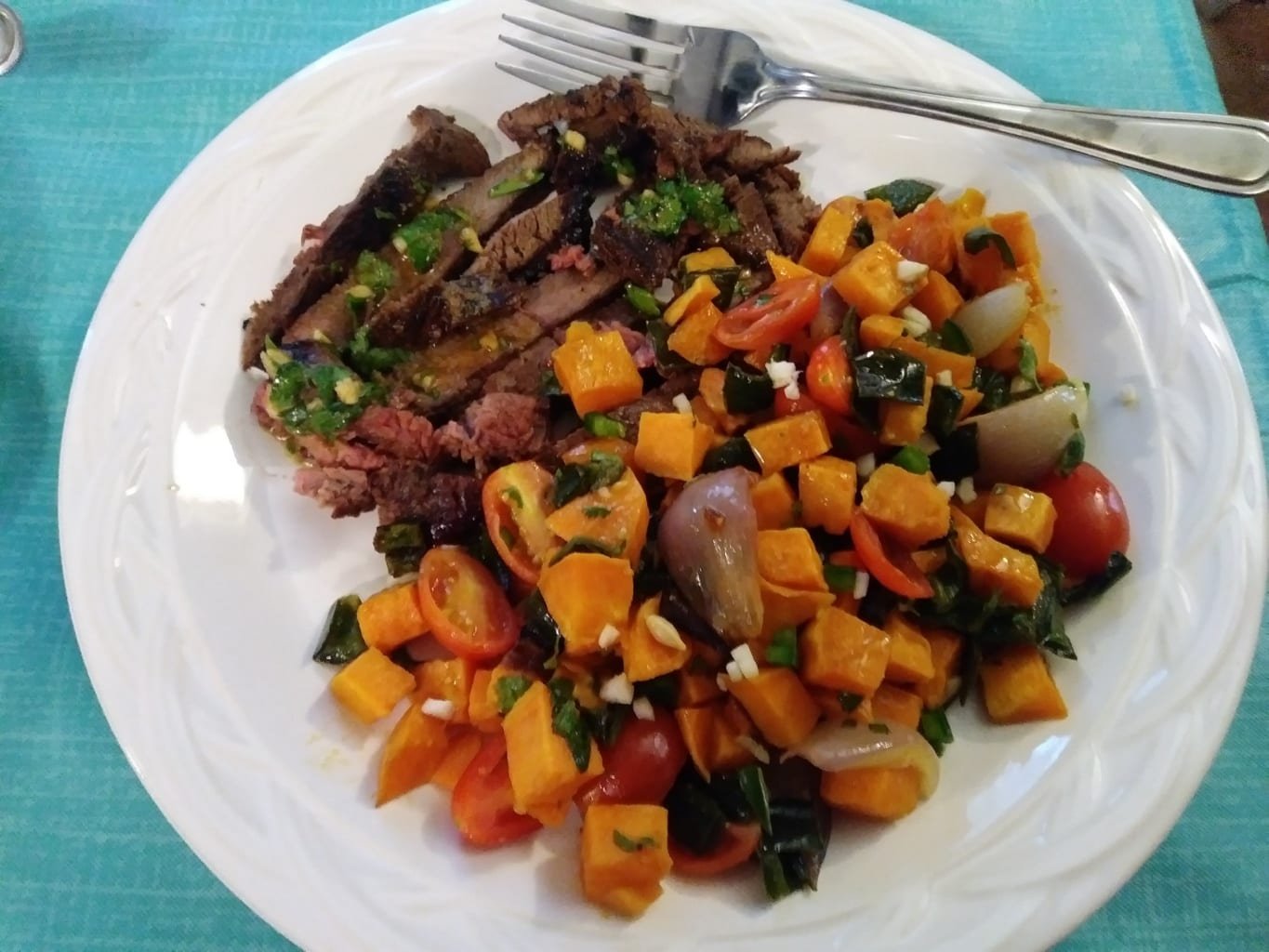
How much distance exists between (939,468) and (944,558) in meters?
0.28

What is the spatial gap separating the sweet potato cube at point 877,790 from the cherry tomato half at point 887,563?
406 mm

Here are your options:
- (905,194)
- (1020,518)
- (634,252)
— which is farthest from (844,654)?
(905,194)

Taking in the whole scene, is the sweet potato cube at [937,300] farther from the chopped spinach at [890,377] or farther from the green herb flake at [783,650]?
the green herb flake at [783,650]

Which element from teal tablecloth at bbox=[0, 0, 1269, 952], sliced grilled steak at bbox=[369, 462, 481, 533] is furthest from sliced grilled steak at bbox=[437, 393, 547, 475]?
teal tablecloth at bbox=[0, 0, 1269, 952]

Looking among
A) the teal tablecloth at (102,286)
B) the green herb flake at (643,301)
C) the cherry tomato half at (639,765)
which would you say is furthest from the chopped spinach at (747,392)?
the teal tablecloth at (102,286)

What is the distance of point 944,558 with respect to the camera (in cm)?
216

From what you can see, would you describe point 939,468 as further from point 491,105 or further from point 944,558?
point 491,105

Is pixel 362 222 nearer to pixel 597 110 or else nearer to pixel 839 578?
pixel 597 110

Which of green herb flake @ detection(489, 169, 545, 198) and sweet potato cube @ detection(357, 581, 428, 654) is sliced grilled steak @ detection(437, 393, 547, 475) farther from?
green herb flake @ detection(489, 169, 545, 198)

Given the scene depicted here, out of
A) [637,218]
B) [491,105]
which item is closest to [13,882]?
[637,218]

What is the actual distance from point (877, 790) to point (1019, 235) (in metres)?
1.62

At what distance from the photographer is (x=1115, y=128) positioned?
262cm

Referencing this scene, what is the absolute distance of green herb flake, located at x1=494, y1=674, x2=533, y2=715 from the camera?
209cm

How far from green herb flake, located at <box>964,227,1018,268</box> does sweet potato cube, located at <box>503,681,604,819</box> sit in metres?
1.69
